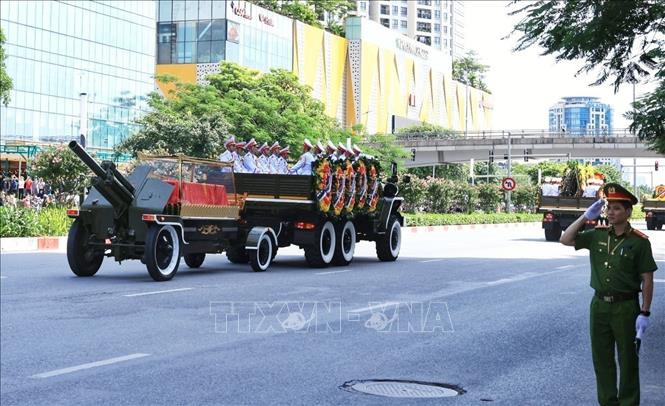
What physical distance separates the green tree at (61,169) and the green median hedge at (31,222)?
86.3 inches

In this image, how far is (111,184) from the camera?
16.4 m

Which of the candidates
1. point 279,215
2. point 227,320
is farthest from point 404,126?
point 227,320

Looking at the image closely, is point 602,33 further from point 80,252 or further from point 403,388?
point 80,252

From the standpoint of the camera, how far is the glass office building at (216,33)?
91.7 meters

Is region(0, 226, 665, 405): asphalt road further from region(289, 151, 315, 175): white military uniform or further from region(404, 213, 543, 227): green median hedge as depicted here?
region(404, 213, 543, 227): green median hedge

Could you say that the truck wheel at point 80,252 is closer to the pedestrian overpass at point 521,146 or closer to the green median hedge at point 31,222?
the green median hedge at point 31,222

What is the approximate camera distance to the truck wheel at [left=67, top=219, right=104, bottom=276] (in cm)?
1695

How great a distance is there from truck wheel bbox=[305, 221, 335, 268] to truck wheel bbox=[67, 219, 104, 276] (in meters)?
4.58

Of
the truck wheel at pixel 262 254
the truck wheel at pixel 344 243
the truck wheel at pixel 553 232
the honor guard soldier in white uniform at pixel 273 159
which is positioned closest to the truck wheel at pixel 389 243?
the truck wheel at pixel 344 243

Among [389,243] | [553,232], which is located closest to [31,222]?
[389,243]

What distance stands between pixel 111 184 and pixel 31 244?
35.5 feet

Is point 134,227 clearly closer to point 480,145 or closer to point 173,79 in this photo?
point 173,79

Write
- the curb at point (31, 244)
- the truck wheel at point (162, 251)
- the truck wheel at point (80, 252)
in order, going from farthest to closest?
the curb at point (31, 244)
the truck wheel at point (80, 252)
the truck wheel at point (162, 251)

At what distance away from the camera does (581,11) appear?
404 inches
